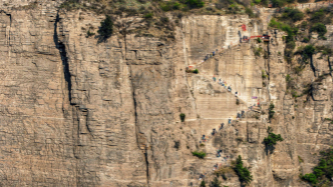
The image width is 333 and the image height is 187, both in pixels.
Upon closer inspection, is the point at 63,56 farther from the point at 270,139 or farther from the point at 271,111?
the point at 270,139

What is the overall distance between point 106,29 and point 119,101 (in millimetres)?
4974

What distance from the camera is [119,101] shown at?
23.3m

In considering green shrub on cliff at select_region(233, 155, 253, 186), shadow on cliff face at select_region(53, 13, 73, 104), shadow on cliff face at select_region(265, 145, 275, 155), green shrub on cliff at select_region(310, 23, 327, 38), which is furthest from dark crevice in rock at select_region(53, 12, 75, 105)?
green shrub on cliff at select_region(310, 23, 327, 38)

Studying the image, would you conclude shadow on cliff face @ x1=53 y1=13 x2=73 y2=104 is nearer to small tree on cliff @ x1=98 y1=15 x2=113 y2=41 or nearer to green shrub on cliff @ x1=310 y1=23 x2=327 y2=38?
small tree on cliff @ x1=98 y1=15 x2=113 y2=41

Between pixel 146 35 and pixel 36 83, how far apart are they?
8.45 meters

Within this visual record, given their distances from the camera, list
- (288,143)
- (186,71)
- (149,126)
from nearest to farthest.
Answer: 1. (149,126)
2. (186,71)
3. (288,143)

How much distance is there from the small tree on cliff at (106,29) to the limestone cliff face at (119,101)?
409 mm

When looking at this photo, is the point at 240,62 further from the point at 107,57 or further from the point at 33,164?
the point at 33,164

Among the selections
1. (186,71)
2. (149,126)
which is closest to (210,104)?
(186,71)

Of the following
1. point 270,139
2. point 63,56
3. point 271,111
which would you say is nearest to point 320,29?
point 271,111

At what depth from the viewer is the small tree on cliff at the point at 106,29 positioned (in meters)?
23.1

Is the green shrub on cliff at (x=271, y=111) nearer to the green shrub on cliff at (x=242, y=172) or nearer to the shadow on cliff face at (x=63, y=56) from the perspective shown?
the green shrub on cliff at (x=242, y=172)

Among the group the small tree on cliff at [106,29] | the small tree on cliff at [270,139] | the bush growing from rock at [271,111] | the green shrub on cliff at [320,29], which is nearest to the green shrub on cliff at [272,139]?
the small tree on cliff at [270,139]

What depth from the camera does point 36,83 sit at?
2400cm
